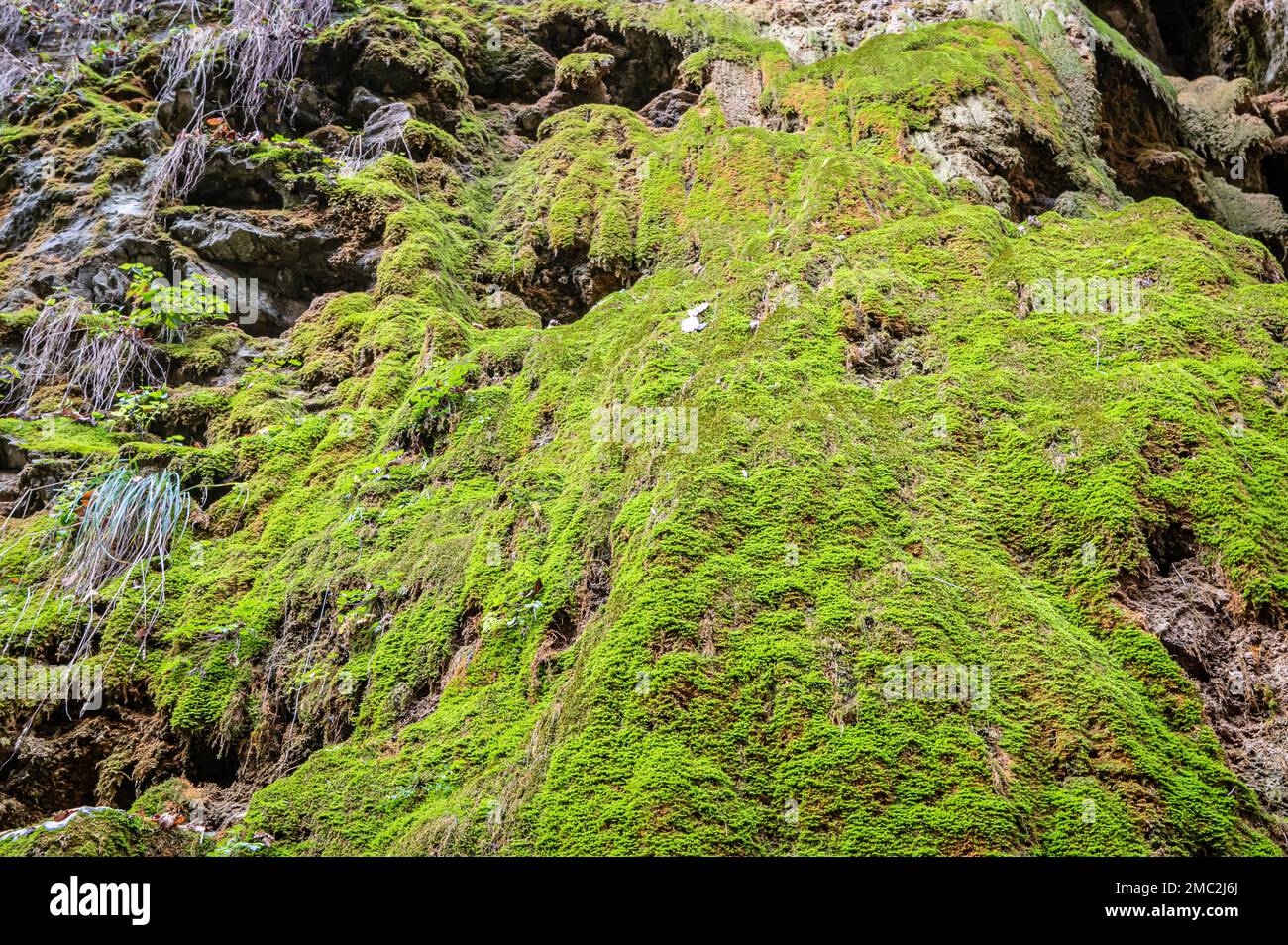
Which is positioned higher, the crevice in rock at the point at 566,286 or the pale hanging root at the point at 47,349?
the crevice in rock at the point at 566,286

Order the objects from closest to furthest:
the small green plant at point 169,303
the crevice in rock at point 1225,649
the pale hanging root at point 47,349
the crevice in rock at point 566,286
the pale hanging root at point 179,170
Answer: the crevice in rock at point 1225,649 < the pale hanging root at point 47,349 < the small green plant at point 169,303 < the crevice in rock at point 566,286 < the pale hanging root at point 179,170

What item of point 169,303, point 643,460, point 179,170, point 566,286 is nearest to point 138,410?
point 169,303

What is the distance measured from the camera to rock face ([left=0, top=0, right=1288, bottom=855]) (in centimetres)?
395

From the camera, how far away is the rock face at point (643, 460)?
3.95 m

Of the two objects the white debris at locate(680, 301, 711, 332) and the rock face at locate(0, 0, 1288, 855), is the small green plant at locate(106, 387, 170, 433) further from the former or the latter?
the white debris at locate(680, 301, 711, 332)

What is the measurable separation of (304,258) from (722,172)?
472cm

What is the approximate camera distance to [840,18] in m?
12.9

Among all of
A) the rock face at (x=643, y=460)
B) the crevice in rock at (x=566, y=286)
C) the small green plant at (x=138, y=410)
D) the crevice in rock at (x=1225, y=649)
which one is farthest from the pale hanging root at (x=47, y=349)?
the crevice in rock at (x=1225, y=649)

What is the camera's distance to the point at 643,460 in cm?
547

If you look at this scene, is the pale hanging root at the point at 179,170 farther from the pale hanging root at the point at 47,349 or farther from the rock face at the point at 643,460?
the pale hanging root at the point at 47,349

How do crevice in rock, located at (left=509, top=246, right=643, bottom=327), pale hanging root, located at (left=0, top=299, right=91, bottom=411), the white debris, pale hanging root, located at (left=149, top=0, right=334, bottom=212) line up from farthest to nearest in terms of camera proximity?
pale hanging root, located at (left=149, top=0, right=334, bottom=212) → crevice in rock, located at (left=509, top=246, right=643, bottom=327) → pale hanging root, located at (left=0, top=299, right=91, bottom=411) → the white debris

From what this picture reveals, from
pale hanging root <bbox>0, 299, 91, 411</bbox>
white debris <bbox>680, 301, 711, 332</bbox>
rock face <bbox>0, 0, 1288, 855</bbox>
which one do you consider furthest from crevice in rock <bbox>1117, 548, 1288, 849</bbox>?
pale hanging root <bbox>0, 299, 91, 411</bbox>

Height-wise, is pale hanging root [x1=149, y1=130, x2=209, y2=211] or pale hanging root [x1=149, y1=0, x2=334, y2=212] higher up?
pale hanging root [x1=149, y1=0, x2=334, y2=212]

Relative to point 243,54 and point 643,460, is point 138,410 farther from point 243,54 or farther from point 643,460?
point 643,460
